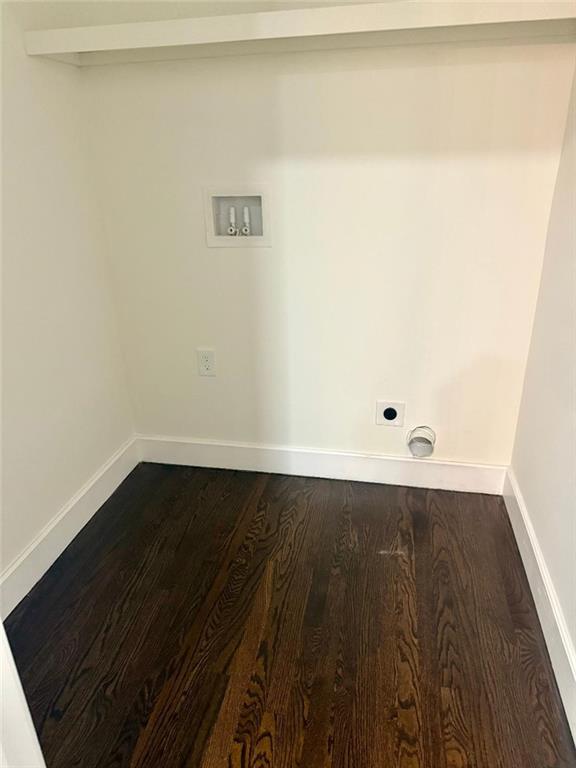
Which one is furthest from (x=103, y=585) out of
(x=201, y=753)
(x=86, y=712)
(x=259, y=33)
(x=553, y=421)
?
(x=259, y=33)

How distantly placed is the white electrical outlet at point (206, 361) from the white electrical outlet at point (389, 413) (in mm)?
649

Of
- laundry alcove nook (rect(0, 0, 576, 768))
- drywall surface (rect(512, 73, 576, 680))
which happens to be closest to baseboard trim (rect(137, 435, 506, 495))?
laundry alcove nook (rect(0, 0, 576, 768))

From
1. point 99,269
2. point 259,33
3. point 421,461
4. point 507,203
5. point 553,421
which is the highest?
point 259,33

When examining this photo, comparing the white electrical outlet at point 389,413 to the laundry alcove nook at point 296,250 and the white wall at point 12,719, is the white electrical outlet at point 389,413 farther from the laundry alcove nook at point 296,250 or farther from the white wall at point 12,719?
the white wall at point 12,719

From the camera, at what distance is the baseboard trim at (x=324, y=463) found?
2.11 metres

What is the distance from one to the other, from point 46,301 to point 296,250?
83 centimetres

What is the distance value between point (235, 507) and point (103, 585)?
54 cm

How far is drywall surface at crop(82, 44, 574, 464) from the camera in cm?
168

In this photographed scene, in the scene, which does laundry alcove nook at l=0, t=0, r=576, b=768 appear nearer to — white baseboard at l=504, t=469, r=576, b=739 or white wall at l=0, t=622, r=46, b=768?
white baseboard at l=504, t=469, r=576, b=739

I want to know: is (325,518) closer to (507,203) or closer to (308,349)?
(308,349)

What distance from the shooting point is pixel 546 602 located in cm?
152

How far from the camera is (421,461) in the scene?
2.13 metres

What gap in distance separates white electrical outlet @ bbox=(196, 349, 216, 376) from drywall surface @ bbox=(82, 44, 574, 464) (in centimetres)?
2

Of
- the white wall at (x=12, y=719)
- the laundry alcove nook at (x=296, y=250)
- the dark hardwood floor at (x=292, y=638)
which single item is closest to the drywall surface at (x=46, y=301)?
the laundry alcove nook at (x=296, y=250)
